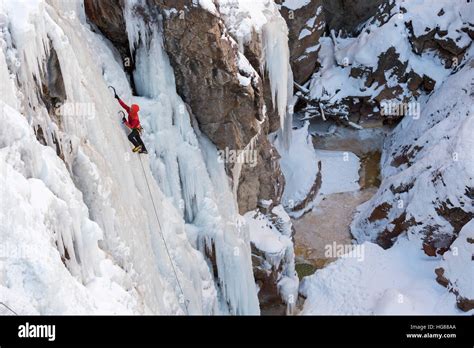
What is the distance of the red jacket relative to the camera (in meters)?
Answer: 9.39

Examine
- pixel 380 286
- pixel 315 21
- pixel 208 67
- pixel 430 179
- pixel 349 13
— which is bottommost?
pixel 380 286

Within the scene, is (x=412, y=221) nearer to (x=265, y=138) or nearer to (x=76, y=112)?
(x=265, y=138)

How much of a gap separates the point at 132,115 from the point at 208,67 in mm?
2264

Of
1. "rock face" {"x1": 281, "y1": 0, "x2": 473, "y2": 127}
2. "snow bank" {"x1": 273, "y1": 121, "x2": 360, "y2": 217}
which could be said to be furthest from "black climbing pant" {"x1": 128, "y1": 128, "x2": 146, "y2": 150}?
"rock face" {"x1": 281, "y1": 0, "x2": 473, "y2": 127}

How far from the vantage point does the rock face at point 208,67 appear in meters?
10.3

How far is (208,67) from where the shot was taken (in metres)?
11.0

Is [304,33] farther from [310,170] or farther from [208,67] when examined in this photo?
[208,67]

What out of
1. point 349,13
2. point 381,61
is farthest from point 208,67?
point 349,13

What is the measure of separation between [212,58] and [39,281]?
6.39 metres

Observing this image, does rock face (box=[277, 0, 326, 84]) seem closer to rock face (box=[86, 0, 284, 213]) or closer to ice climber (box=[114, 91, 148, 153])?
rock face (box=[86, 0, 284, 213])

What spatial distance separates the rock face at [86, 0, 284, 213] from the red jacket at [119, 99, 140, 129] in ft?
6.12

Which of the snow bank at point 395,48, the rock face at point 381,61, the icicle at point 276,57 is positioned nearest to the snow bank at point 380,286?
the icicle at point 276,57

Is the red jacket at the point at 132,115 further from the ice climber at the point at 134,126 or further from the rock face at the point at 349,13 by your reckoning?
the rock face at the point at 349,13

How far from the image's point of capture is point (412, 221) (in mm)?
17906
